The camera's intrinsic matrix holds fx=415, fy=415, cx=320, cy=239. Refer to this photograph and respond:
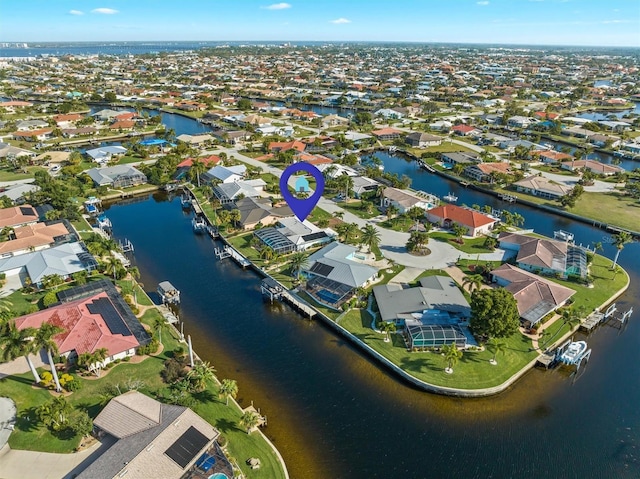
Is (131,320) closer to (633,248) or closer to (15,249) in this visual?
(15,249)

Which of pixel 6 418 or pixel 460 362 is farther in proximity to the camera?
pixel 460 362

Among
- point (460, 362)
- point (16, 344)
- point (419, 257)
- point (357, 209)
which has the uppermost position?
point (16, 344)

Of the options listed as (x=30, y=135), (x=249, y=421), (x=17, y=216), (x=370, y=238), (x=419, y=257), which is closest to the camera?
(x=249, y=421)

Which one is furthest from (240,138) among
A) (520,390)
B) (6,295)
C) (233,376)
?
(520,390)

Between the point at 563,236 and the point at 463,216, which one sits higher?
the point at 463,216

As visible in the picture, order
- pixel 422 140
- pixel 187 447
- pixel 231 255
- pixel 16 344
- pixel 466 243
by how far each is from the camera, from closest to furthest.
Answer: pixel 187 447 → pixel 16 344 → pixel 231 255 → pixel 466 243 → pixel 422 140

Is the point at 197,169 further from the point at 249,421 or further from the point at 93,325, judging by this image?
the point at 249,421

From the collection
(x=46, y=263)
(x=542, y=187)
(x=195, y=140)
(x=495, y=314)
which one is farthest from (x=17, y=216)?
(x=542, y=187)
